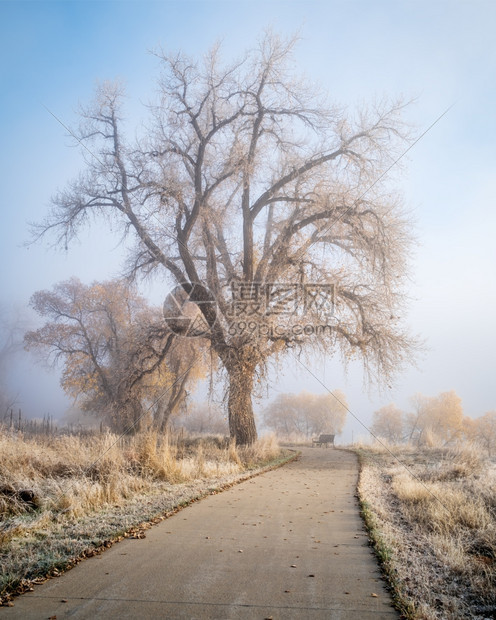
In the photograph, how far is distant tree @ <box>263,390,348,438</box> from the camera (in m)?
72.3

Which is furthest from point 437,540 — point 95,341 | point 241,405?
point 95,341

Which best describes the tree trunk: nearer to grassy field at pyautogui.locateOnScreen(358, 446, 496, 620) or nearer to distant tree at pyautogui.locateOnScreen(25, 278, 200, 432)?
grassy field at pyautogui.locateOnScreen(358, 446, 496, 620)

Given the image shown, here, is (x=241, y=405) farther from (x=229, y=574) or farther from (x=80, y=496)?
(x=229, y=574)

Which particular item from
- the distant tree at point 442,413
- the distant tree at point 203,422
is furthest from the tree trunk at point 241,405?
the distant tree at point 442,413

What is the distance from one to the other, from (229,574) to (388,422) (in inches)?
3095

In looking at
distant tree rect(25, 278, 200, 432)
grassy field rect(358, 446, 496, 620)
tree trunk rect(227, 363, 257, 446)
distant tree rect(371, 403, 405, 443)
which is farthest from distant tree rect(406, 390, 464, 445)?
grassy field rect(358, 446, 496, 620)

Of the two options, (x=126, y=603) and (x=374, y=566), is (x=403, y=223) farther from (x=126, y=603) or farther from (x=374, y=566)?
(x=126, y=603)

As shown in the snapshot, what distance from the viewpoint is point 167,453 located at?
10305 millimetres

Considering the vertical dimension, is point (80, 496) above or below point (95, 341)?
below

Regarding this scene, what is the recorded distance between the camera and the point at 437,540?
6125 millimetres

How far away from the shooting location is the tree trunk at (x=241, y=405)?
17.1 metres

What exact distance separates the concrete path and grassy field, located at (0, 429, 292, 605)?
0.33 meters

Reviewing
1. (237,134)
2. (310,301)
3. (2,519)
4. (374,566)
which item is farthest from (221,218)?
(374,566)

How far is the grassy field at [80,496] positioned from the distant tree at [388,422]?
6972 cm
